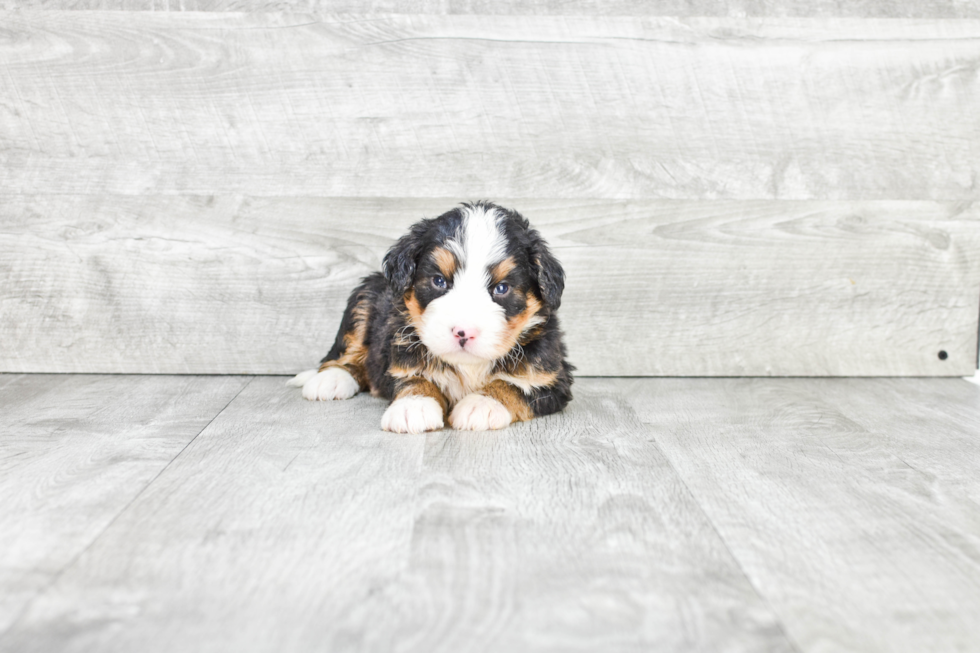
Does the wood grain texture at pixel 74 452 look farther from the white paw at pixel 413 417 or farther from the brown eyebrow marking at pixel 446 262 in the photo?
the brown eyebrow marking at pixel 446 262

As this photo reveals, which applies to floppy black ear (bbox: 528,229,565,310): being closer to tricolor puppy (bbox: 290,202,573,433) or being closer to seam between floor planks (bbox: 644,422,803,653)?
tricolor puppy (bbox: 290,202,573,433)

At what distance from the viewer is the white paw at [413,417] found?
7.78 ft

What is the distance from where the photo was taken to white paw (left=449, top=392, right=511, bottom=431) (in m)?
2.41

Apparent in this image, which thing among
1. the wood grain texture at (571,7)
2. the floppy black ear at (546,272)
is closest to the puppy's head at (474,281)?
the floppy black ear at (546,272)

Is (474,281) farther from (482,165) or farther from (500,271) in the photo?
(482,165)

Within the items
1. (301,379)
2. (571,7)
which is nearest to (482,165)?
(571,7)

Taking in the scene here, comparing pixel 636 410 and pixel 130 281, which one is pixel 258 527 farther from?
pixel 130 281

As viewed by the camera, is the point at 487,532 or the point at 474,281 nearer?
the point at 487,532

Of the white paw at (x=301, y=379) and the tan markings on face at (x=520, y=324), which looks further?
the white paw at (x=301, y=379)

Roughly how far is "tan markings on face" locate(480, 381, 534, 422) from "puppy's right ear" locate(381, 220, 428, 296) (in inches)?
16.2

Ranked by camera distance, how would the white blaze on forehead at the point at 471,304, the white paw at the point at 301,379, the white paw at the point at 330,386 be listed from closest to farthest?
1. the white blaze on forehead at the point at 471,304
2. the white paw at the point at 330,386
3. the white paw at the point at 301,379

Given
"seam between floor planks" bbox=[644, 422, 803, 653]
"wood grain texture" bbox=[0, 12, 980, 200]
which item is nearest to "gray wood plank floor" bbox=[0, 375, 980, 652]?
"seam between floor planks" bbox=[644, 422, 803, 653]

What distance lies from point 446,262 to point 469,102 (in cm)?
111

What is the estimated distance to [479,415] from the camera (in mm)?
2412
